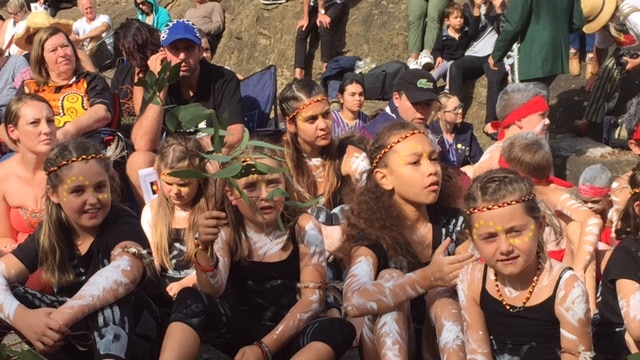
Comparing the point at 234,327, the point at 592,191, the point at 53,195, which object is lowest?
the point at 234,327

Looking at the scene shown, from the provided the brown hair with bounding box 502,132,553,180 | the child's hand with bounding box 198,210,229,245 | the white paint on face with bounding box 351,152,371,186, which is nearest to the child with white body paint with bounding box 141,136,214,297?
the white paint on face with bounding box 351,152,371,186

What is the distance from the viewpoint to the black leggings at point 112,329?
4059mm

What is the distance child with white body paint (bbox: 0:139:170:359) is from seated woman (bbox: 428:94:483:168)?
3.17 metres

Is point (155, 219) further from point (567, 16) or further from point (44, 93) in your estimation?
point (567, 16)

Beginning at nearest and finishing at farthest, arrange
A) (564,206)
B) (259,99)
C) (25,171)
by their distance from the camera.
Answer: (564,206)
(25,171)
(259,99)

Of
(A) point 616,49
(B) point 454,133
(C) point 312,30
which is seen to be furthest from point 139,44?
(C) point 312,30

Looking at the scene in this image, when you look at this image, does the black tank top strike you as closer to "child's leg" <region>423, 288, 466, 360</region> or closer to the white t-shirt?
"child's leg" <region>423, 288, 466, 360</region>

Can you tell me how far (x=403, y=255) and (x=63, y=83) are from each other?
3006 millimetres

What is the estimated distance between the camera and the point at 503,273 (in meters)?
3.75

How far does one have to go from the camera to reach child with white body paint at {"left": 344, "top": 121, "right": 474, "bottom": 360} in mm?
3969

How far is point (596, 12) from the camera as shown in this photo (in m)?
7.65

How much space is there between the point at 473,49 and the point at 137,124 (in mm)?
4061

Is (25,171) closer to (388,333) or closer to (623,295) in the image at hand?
(388,333)

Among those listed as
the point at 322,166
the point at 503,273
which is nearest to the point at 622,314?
the point at 503,273
